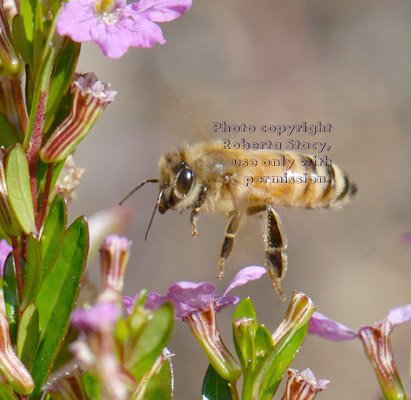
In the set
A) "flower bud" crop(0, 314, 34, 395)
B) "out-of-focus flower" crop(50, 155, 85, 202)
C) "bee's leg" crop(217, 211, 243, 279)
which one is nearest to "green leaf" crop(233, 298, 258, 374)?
"flower bud" crop(0, 314, 34, 395)

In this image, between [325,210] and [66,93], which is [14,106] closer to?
[66,93]

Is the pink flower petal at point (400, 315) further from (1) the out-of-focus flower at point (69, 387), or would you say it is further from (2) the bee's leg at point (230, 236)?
(1) the out-of-focus flower at point (69, 387)

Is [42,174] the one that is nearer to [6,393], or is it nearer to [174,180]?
[6,393]

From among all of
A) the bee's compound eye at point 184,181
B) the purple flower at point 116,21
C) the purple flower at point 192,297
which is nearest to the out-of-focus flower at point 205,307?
the purple flower at point 192,297

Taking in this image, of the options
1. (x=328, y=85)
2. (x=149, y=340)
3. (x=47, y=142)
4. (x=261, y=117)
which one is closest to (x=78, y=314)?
(x=149, y=340)

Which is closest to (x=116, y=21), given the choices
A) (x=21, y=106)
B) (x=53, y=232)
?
(x=21, y=106)

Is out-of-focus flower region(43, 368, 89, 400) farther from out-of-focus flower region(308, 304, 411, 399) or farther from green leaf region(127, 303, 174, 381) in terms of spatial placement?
out-of-focus flower region(308, 304, 411, 399)
